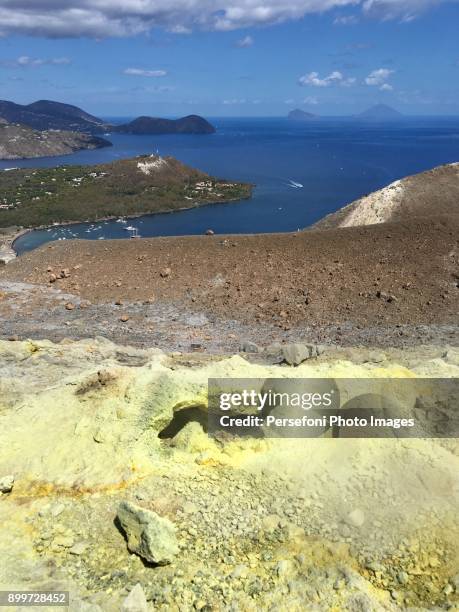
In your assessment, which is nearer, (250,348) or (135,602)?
(135,602)

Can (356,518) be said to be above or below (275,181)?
below

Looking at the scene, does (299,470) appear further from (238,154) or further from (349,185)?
Result: (238,154)

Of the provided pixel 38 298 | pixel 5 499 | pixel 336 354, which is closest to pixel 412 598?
pixel 5 499

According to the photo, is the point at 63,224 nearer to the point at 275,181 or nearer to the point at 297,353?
the point at 275,181

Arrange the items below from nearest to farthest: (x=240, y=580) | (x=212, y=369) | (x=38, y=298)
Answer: (x=240, y=580), (x=212, y=369), (x=38, y=298)

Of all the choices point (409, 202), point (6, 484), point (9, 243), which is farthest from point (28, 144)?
point (6, 484)

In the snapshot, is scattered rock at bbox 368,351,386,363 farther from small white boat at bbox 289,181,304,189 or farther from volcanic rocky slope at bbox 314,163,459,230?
small white boat at bbox 289,181,304,189
